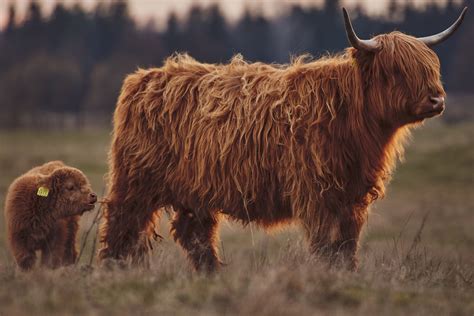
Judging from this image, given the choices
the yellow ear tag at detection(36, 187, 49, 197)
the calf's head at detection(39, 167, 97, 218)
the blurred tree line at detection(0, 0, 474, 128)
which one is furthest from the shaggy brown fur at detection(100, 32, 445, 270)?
the blurred tree line at detection(0, 0, 474, 128)

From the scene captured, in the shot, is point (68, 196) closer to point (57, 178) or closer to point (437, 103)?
point (57, 178)

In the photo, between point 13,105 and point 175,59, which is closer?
point 175,59

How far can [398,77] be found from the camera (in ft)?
22.9

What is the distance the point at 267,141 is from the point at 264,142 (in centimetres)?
3

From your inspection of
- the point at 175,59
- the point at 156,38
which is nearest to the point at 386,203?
the point at 175,59

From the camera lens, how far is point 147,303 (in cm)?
556

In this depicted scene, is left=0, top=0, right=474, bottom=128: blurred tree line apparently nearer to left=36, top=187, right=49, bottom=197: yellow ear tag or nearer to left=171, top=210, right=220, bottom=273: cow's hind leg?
left=36, top=187, right=49, bottom=197: yellow ear tag

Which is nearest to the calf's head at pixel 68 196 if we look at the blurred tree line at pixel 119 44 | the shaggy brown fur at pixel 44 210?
the shaggy brown fur at pixel 44 210

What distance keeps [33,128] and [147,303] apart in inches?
2285

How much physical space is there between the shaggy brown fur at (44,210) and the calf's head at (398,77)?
340 cm

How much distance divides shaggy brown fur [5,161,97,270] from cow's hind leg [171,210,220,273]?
1105 millimetres

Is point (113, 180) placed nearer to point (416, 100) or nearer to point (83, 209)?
point (83, 209)

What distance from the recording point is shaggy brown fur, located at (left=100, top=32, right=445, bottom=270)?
7074mm

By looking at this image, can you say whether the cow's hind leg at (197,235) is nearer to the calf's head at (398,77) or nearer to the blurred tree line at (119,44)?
the calf's head at (398,77)
